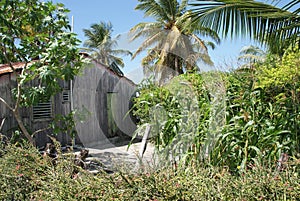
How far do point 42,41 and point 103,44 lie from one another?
85.6ft

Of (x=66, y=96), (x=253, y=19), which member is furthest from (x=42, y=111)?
(x=253, y=19)

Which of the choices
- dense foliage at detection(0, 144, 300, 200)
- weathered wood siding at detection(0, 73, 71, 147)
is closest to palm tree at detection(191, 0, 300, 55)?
dense foliage at detection(0, 144, 300, 200)

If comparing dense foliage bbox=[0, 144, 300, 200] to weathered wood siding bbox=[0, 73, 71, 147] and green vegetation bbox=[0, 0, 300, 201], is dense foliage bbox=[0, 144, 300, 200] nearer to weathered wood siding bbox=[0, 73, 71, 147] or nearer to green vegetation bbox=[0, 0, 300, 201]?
green vegetation bbox=[0, 0, 300, 201]

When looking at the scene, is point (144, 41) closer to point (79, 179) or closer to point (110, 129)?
point (110, 129)

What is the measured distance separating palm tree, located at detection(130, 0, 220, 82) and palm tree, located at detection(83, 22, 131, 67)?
9.92 m

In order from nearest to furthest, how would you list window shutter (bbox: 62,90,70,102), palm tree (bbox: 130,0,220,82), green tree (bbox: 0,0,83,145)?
green tree (bbox: 0,0,83,145)
window shutter (bbox: 62,90,70,102)
palm tree (bbox: 130,0,220,82)

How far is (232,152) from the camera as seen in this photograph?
9.58 feet

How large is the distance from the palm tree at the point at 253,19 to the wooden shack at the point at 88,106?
4.05 metres

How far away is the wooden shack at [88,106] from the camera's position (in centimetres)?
817

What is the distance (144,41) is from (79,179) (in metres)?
19.4

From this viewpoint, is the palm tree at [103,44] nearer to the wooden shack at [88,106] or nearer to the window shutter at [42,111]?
the wooden shack at [88,106]

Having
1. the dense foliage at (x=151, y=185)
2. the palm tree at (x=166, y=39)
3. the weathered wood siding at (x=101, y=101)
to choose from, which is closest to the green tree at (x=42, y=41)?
the dense foliage at (x=151, y=185)

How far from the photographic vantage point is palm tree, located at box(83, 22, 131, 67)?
31.6 m

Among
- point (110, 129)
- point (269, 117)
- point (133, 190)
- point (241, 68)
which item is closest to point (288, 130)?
point (269, 117)
